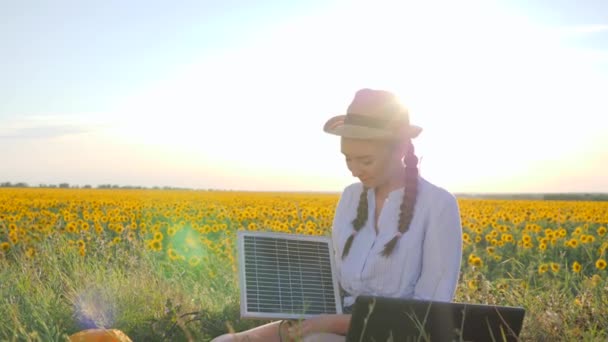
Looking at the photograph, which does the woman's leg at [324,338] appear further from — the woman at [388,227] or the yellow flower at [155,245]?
the yellow flower at [155,245]

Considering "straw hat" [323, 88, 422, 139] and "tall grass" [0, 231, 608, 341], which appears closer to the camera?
"straw hat" [323, 88, 422, 139]

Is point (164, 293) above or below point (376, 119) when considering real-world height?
below

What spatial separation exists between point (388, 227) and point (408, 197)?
205 millimetres

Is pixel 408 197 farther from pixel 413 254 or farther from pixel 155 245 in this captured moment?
pixel 155 245

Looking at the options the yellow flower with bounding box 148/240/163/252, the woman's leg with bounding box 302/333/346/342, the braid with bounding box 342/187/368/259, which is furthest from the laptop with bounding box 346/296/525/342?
the yellow flower with bounding box 148/240/163/252

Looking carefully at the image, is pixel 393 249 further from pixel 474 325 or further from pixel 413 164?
pixel 474 325

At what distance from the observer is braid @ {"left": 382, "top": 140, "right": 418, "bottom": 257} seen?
12.0 feet

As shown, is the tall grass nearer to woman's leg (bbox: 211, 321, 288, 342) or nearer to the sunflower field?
the sunflower field

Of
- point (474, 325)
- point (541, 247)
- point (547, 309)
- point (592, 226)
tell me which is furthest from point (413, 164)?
point (592, 226)

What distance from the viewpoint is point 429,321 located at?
3014mm

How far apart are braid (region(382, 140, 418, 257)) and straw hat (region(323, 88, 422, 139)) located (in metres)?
0.11

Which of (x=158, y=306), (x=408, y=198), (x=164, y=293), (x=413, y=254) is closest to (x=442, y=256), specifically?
(x=413, y=254)

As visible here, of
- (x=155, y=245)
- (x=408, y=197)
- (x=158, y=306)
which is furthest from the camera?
(x=155, y=245)

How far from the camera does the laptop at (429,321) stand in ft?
9.84
